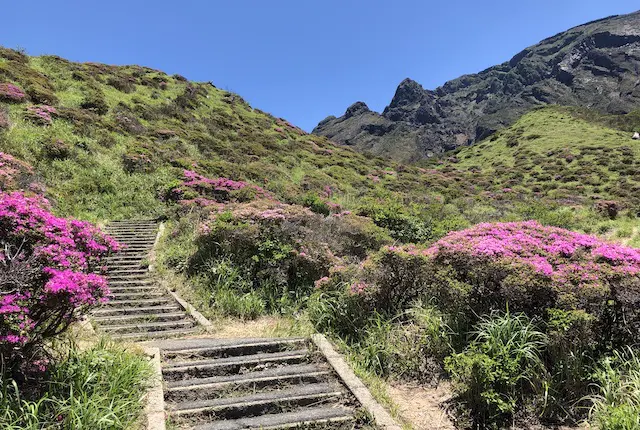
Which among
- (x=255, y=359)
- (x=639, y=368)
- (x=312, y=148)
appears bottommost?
(x=639, y=368)

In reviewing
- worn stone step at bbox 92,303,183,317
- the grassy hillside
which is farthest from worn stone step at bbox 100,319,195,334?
the grassy hillside

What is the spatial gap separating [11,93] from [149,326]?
21.2 meters

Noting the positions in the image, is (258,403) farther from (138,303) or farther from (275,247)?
(275,247)

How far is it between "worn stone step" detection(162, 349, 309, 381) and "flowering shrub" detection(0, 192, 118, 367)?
4.98 ft

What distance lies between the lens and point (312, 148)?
40.0 meters

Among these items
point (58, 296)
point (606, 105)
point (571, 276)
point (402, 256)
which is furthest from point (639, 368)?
point (606, 105)

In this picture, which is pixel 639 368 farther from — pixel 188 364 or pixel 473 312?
pixel 188 364

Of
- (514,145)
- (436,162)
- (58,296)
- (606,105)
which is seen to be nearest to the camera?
(58,296)

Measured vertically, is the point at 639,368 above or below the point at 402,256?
below

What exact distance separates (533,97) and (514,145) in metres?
75.3

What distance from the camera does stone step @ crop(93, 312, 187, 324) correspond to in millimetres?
8033

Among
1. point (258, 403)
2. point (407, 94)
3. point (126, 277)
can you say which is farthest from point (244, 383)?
point (407, 94)

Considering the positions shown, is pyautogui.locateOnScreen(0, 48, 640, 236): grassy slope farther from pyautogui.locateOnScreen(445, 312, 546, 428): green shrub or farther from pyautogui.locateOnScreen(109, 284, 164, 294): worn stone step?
pyautogui.locateOnScreen(445, 312, 546, 428): green shrub

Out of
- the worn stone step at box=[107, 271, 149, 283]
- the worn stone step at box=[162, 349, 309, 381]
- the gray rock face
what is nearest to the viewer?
the worn stone step at box=[162, 349, 309, 381]
